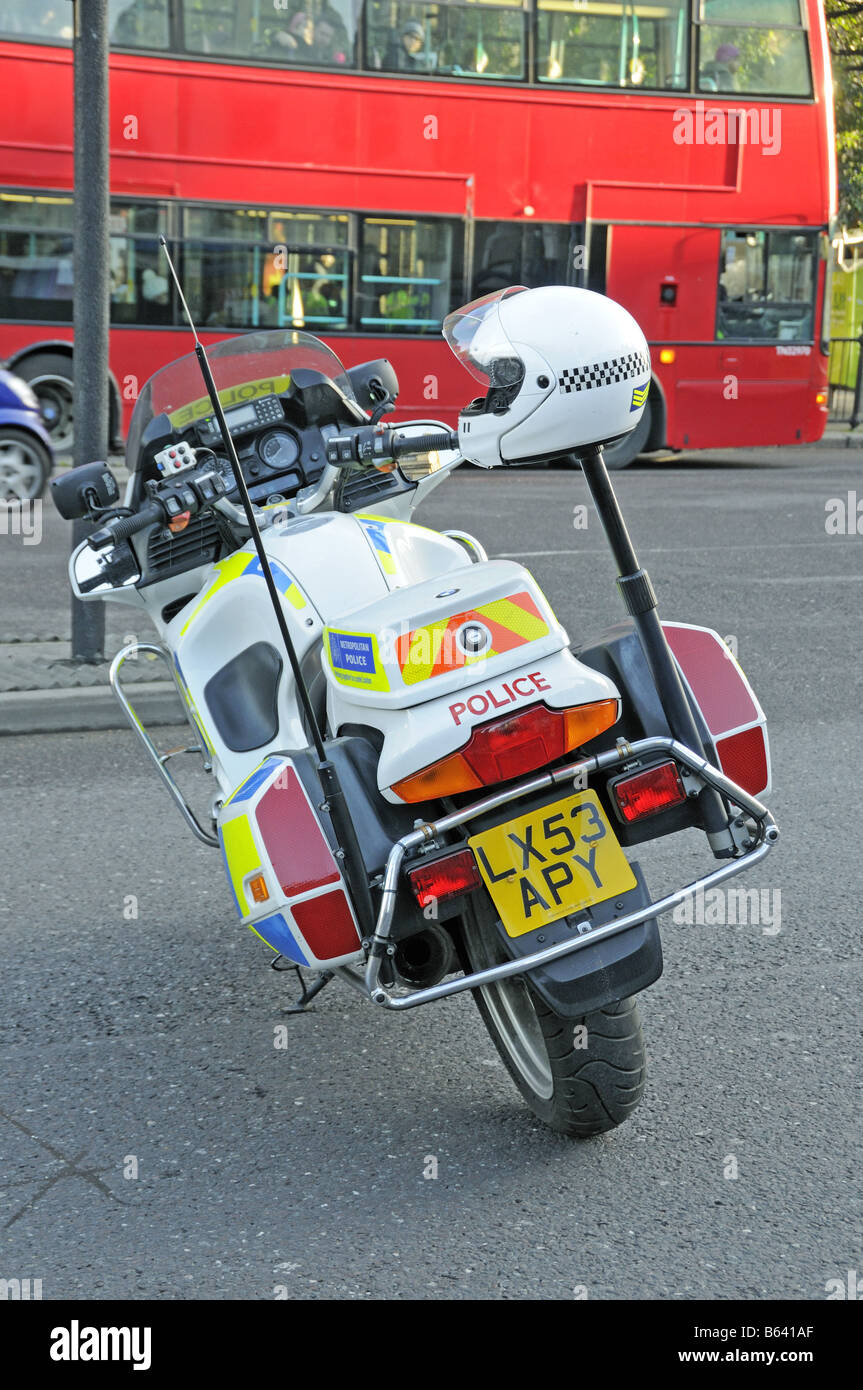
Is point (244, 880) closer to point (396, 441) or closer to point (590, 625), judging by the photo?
point (396, 441)

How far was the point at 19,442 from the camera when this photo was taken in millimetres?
12125

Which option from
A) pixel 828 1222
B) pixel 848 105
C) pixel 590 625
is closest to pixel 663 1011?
pixel 828 1222

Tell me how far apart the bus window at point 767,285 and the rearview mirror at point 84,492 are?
14715 mm

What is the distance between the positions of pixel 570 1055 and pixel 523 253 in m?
14.7

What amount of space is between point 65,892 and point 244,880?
75.6 inches

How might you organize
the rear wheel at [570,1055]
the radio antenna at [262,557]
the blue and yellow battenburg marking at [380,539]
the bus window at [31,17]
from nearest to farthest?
the radio antenna at [262,557] < the rear wheel at [570,1055] < the blue and yellow battenburg marking at [380,539] < the bus window at [31,17]

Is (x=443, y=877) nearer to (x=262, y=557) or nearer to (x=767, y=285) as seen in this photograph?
(x=262, y=557)

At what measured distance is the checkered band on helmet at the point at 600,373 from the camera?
2.79 meters

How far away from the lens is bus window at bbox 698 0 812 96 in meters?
16.9

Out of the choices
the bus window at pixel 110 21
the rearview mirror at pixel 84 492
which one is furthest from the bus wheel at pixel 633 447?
the rearview mirror at pixel 84 492

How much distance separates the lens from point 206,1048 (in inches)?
148

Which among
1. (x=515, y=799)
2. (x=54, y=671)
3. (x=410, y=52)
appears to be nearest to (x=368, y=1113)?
(x=515, y=799)

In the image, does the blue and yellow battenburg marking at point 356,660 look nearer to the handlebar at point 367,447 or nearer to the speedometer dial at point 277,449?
the handlebar at point 367,447

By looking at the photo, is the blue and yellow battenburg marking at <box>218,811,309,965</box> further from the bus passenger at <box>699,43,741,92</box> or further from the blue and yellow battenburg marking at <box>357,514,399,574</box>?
the bus passenger at <box>699,43,741,92</box>
